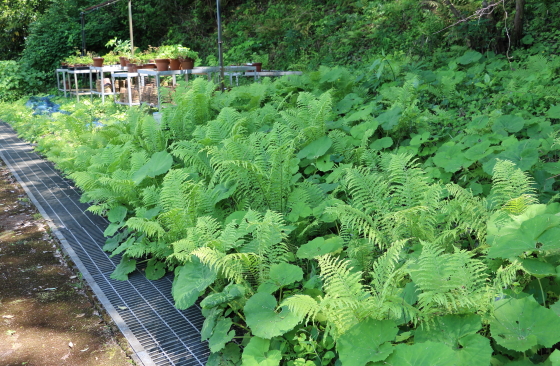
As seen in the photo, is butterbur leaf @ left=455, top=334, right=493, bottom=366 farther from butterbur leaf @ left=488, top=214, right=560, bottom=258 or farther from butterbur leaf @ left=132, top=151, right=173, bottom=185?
butterbur leaf @ left=132, top=151, right=173, bottom=185

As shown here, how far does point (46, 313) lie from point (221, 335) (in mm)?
1085

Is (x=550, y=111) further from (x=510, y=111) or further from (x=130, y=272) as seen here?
(x=130, y=272)

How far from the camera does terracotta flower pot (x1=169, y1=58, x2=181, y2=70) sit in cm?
640

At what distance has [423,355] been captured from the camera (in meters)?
1.53

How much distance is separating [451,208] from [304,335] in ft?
3.06

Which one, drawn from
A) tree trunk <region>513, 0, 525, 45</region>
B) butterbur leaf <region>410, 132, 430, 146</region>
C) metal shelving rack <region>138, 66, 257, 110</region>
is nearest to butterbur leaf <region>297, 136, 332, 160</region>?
butterbur leaf <region>410, 132, 430, 146</region>

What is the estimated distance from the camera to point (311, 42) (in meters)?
10.1

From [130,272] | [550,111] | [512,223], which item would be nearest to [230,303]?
[130,272]

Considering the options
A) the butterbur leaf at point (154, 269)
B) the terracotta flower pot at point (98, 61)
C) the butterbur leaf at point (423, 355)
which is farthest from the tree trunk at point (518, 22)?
the terracotta flower pot at point (98, 61)

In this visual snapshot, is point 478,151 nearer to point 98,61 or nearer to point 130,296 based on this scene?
point 130,296

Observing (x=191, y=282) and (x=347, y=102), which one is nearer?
(x=191, y=282)

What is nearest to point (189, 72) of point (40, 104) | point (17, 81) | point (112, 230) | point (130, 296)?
point (112, 230)

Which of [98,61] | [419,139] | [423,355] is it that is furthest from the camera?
[98,61]

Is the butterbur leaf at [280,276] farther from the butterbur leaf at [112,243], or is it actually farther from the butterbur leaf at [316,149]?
the butterbur leaf at [112,243]
